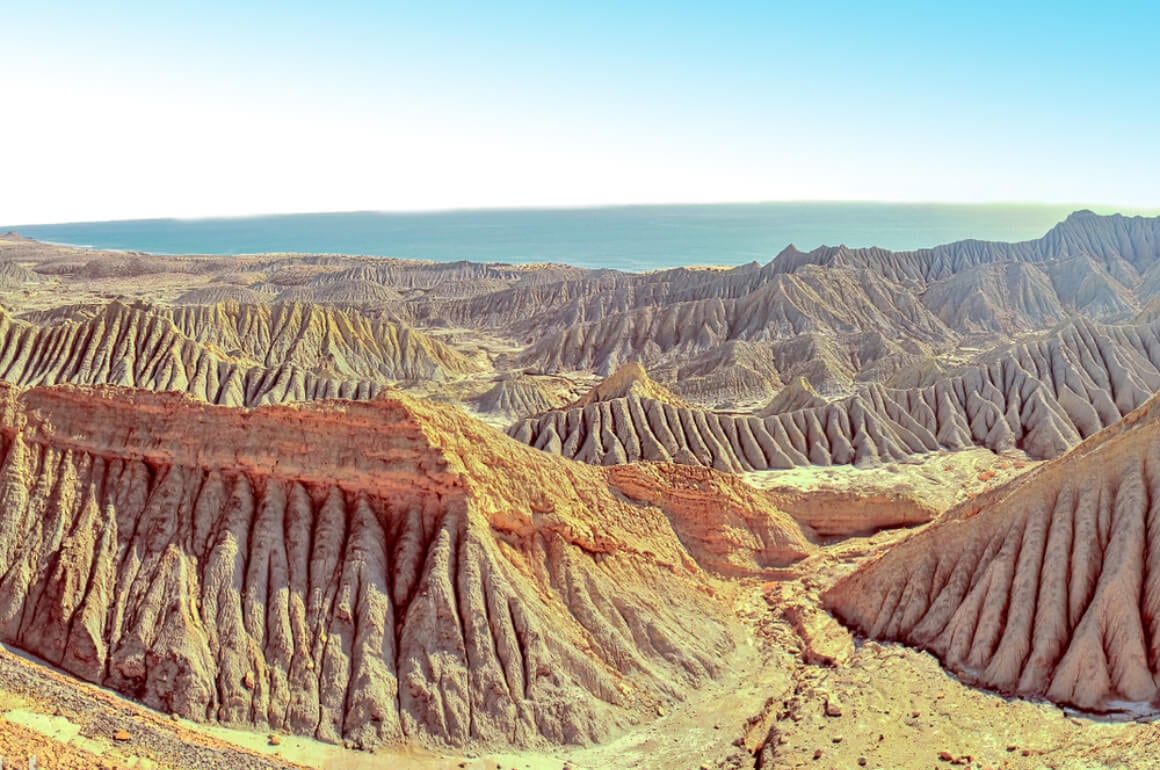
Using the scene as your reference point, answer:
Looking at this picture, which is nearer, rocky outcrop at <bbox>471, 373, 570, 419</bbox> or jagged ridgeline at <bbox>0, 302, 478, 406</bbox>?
jagged ridgeline at <bbox>0, 302, 478, 406</bbox>

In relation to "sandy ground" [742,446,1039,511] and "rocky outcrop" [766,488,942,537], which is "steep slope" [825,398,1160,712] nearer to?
"rocky outcrop" [766,488,942,537]

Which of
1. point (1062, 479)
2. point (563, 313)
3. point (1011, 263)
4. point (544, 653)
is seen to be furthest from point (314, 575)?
point (1011, 263)

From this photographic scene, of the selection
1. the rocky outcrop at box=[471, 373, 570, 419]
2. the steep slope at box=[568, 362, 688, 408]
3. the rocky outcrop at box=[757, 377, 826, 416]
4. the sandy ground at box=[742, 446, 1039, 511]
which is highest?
the steep slope at box=[568, 362, 688, 408]

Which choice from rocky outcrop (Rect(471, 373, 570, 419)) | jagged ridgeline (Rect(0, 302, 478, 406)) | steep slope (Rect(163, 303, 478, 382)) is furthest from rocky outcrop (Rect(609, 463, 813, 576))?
steep slope (Rect(163, 303, 478, 382))

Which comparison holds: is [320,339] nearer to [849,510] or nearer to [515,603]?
[849,510]

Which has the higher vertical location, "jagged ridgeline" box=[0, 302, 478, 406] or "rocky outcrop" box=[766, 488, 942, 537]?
"jagged ridgeline" box=[0, 302, 478, 406]

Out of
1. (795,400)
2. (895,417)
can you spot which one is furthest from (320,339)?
(895,417)

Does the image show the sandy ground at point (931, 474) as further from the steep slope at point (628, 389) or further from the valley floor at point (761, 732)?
the valley floor at point (761, 732)

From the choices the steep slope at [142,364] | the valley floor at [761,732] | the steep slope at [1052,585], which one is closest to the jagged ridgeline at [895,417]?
the steep slope at [142,364]
